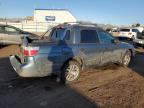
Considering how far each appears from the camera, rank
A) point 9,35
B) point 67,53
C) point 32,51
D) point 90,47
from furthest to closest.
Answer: point 9,35 → point 90,47 → point 67,53 → point 32,51

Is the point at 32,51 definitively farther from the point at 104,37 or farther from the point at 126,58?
the point at 126,58

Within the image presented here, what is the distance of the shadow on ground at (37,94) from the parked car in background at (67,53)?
43cm

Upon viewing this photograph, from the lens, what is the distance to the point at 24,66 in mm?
6594

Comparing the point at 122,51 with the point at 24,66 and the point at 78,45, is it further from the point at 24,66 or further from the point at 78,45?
the point at 24,66

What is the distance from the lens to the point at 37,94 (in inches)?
247

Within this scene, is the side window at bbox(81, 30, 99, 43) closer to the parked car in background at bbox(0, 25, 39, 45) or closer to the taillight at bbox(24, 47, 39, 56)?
the taillight at bbox(24, 47, 39, 56)

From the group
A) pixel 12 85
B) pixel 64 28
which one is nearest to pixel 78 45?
pixel 64 28

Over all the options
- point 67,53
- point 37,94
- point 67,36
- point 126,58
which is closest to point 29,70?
point 37,94

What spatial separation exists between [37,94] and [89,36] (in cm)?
278

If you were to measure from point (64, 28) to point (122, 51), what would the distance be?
2973 mm

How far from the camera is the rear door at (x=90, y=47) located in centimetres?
765

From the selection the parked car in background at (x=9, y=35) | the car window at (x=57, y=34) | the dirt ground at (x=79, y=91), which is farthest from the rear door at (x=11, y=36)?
the car window at (x=57, y=34)

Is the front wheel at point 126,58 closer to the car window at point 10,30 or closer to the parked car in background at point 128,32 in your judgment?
the car window at point 10,30

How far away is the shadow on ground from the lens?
18.2 feet
